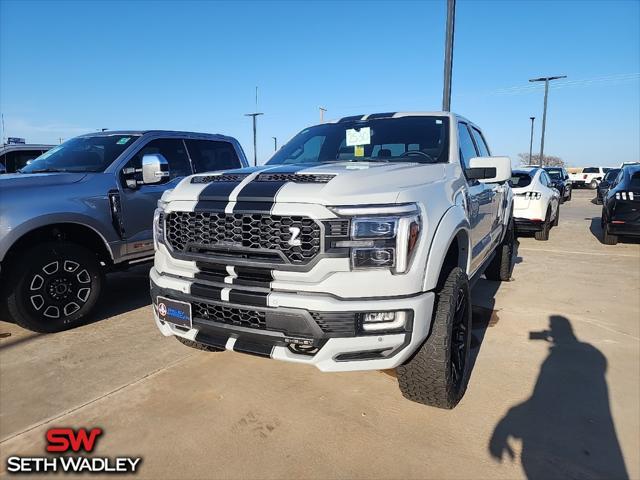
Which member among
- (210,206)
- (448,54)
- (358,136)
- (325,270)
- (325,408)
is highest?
(448,54)

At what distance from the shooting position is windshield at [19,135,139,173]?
181 inches

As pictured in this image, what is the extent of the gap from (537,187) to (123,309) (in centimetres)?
790

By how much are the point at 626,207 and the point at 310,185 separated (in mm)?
8132

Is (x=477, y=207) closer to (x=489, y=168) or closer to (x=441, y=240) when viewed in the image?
(x=489, y=168)

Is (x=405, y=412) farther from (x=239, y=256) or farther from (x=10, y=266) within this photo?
(x=10, y=266)

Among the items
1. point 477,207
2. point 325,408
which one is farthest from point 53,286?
point 477,207

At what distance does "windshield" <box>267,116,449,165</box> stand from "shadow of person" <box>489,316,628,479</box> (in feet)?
5.84

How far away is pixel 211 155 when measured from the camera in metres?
5.86

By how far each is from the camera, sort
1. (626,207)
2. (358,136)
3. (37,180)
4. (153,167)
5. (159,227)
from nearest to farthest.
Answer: (159,227) < (358,136) < (37,180) < (153,167) < (626,207)

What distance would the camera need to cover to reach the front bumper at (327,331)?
2180mm

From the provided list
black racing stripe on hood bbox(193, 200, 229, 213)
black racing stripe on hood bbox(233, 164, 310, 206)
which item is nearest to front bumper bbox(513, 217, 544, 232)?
black racing stripe on hood bbox(233, 164, 310, 206)

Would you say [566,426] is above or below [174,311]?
below

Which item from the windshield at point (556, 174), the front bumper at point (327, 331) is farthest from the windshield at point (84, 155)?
the windshield at point (556, 174)

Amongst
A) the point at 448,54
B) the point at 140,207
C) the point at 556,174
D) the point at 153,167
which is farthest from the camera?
the point at 556,174
